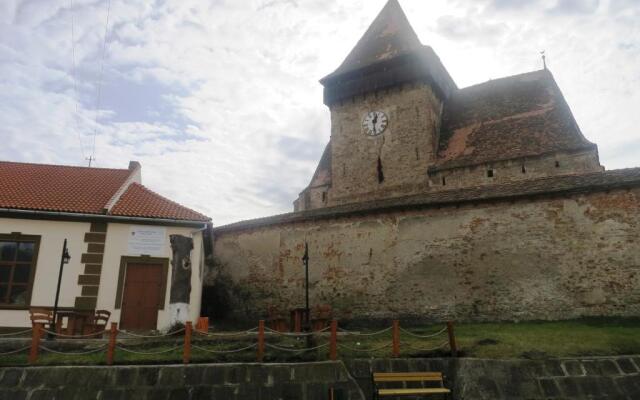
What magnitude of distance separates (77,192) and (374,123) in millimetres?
15300

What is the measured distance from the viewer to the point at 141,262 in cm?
1477

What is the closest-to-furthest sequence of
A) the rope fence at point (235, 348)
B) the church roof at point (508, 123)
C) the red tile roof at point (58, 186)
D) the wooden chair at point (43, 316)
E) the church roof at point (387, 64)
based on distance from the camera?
the rope fence at point (235, 348) < the wooden chair at point (43, 316) < the red tile roof at point (58, 186) < the church roof at point (508, 123) < the church roof at point (387, 64)

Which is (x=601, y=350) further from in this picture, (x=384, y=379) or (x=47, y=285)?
(x=47, y=285)

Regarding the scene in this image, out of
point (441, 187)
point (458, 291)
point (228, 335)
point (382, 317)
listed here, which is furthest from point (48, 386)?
point (441, 187)

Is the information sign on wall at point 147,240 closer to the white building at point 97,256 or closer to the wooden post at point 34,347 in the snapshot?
the white building at point 97,256

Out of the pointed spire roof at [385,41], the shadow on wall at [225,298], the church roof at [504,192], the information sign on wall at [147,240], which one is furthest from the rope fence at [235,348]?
the pointed spire roof at [385,41]

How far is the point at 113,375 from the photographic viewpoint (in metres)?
9.42

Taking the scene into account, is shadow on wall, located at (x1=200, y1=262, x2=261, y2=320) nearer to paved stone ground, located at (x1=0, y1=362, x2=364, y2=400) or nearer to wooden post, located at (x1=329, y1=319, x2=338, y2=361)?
wooden post, located at (x1=329, y1=319, x2=338, y2=361)

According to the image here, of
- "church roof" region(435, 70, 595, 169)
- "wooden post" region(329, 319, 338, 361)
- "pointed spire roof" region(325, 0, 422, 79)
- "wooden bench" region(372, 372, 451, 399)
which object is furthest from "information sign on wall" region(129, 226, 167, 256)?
"pointed spire roof" region(325, 0, 422, 79)

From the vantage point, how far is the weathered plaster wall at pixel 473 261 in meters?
13.8

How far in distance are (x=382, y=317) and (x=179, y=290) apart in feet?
23.3

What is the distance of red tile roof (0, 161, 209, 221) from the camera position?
48.5ft

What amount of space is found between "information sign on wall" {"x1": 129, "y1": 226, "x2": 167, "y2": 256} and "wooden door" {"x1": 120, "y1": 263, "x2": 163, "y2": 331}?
44 centimetres

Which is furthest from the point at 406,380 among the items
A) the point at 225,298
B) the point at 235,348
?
the point at 225,298
